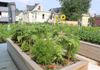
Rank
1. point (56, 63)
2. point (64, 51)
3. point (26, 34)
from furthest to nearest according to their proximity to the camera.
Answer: point (26, 34)
point (64, 51)
point (56, 63)

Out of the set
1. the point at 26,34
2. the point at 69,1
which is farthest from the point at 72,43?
the point at 69,1

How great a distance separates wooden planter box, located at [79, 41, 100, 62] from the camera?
665 cm

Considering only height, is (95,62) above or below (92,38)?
below

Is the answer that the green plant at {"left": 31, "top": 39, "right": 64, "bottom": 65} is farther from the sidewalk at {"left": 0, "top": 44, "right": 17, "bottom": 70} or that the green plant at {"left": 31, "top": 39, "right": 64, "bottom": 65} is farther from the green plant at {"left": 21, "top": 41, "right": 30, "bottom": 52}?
the sidewalk at {"left": 0, "top": 44, "right": 17, "bottom": 70}

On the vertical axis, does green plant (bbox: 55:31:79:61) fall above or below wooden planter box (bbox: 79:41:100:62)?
above

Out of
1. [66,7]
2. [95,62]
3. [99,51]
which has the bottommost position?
[95,62]

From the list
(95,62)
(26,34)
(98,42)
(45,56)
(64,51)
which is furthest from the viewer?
(98,42)

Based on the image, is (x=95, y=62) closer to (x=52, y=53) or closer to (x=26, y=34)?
(x=26, y=34)

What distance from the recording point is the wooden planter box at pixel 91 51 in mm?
6652

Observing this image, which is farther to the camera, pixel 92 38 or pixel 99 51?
pixel 92 38

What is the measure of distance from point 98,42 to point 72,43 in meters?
3.50

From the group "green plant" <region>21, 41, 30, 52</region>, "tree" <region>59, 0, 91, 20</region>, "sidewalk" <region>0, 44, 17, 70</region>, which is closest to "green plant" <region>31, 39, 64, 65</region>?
"green plant" <region>21, 41, 30, 52</region>

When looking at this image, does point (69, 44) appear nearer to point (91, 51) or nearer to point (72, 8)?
point (91, 51)

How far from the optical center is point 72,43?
4.26 meters
